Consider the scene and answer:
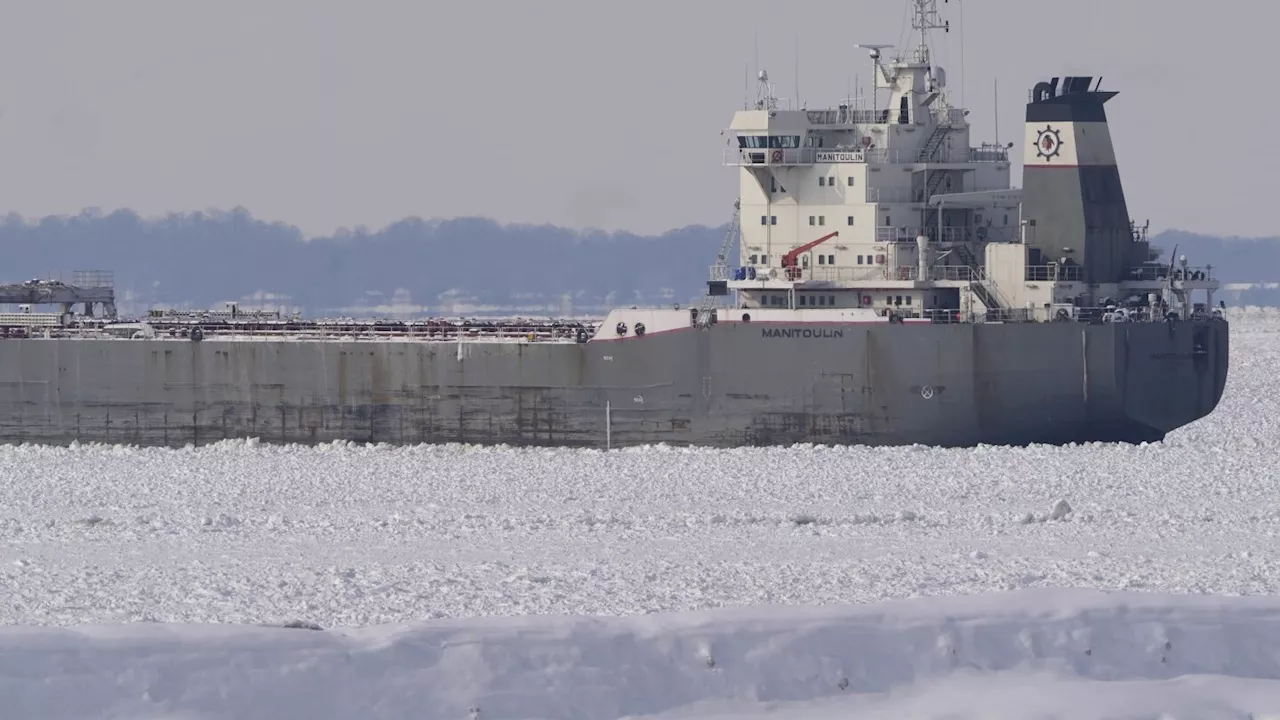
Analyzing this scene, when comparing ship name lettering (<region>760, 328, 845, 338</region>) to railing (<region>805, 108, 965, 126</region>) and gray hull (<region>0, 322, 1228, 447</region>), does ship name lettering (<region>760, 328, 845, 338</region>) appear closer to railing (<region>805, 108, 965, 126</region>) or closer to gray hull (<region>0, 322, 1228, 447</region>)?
gray hull (<region>0, 322, 1228, 447</region>)

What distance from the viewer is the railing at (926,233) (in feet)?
119

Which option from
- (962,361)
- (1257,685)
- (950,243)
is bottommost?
(1257,685)

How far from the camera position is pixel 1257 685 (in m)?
15.3

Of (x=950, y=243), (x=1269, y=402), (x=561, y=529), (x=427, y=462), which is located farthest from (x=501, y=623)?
Result: (x=1269, y=402)

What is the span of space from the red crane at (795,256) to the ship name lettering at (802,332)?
171 cm

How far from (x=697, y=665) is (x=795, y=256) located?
22064 mm

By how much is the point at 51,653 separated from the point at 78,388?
26505 mm

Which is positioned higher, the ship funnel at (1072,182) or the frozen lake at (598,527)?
the ship funnel at (1072,182)

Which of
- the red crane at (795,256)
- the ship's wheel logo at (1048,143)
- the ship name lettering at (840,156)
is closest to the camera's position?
the ship's wheel logo at (1048,143)

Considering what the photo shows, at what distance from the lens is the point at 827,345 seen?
34.4 meters

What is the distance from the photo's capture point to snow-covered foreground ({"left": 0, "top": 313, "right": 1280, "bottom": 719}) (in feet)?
48.4

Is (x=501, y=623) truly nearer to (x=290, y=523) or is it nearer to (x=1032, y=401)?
(x=290, y=523)

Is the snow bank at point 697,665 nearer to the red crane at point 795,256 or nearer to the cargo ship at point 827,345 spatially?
the cargo ship at point 827,345

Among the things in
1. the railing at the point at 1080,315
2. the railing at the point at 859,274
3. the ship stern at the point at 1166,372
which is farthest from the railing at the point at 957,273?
the ship stern at the point at 1166,372
